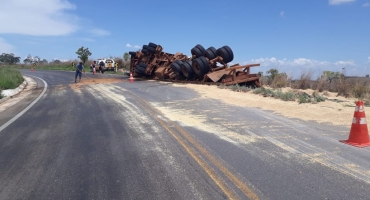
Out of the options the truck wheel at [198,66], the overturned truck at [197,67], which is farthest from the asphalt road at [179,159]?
the truck wheel at [198,66]

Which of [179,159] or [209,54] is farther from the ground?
[209,54]

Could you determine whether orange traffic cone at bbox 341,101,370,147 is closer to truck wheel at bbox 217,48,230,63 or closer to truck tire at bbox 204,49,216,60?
truck wheel at bbox 217,48,230,63

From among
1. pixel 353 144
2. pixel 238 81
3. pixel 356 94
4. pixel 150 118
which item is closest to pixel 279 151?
pixel 353 144

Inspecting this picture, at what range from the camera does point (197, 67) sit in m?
23.2

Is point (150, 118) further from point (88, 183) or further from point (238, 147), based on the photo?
point (88, 183)

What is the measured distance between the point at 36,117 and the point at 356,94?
1405 centimetres

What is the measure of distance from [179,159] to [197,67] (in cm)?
1726

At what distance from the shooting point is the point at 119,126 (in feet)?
30.6

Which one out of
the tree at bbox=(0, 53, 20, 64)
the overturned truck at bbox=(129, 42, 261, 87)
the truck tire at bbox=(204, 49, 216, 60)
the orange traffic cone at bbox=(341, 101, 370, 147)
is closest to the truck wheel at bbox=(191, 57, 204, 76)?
the overturned truck at bbox=(129, 42, 261, 87)

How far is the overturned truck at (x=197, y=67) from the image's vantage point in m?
21.9

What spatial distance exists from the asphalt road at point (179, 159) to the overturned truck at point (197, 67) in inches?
445

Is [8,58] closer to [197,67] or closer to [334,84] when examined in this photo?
[197,67]

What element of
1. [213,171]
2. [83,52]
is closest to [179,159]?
[213,171]

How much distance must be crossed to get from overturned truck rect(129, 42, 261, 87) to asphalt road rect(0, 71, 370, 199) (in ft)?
37.1
